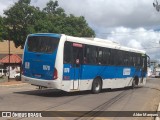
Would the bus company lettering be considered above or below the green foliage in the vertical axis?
below

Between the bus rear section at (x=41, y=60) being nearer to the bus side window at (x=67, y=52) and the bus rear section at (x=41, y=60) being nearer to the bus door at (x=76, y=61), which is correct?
the bus side window at (x=67, y=52)

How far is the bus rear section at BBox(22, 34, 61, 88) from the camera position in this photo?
62.6 feet

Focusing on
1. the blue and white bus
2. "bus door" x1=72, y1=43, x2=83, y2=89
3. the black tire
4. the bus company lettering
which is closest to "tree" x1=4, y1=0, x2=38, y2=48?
the bus company lettering

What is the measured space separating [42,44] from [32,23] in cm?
3693

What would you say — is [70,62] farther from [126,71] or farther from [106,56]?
[126,71]

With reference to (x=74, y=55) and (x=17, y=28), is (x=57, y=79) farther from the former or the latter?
(x=17, y=28)

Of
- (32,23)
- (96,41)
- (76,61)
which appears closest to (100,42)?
(96,41)

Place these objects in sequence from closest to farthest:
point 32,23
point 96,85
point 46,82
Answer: point 46,82
point 96,85
point 32,23

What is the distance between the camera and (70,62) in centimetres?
2000

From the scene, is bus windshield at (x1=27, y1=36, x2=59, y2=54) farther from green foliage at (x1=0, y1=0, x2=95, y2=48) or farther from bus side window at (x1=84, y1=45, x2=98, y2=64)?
green foliage at (x1=0, y1=0, x2=95, y2=48)

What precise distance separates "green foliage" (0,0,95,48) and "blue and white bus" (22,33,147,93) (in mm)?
29249

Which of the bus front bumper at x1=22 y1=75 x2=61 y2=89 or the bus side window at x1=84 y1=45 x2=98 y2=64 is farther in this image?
the bus side window at x1=84 y1=45 x2=98 y2=64

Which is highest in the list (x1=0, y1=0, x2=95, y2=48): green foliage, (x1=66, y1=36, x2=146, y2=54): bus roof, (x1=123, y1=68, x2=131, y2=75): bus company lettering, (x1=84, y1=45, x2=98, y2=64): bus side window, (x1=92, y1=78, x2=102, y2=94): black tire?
(x1=0, y1=0, x2=95, y2=48): green foliage

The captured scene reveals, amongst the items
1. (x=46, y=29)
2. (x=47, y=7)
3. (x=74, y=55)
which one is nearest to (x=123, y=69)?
(x=74, y=55)
